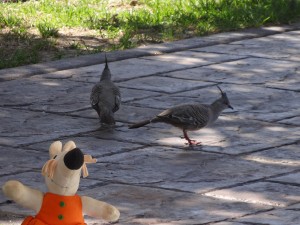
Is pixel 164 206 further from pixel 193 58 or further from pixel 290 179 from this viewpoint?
pixel 193 58

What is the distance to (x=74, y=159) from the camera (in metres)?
4.15

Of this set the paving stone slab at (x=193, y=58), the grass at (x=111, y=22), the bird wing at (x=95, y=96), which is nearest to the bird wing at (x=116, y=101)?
the bird wing at (x=95, y=96)

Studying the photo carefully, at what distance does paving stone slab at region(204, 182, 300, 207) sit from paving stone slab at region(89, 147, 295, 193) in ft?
0.43

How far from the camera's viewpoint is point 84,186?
669 centimetres

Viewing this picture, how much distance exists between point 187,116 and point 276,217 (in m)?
1.80

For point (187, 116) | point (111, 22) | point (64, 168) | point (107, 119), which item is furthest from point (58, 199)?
point (111, 22)

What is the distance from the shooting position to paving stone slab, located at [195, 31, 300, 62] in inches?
442

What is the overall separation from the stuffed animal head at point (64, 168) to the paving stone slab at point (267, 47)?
22.8ft

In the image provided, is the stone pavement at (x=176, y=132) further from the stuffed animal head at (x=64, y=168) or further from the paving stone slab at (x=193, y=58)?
the stuffed animal head at (x=64, y=168)

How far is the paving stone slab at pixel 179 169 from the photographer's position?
6805 millimetres

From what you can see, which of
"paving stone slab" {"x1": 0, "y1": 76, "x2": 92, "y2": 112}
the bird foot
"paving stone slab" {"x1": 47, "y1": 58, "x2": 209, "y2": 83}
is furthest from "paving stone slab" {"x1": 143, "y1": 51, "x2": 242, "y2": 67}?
the bird foot

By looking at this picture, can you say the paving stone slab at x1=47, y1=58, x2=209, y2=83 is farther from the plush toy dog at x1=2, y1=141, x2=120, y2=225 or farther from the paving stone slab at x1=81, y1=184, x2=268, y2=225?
the plush toy dog at x1=2, y1=141, x2=120, y2=225

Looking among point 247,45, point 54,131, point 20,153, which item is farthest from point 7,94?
point 247,45

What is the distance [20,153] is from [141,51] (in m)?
4.00
